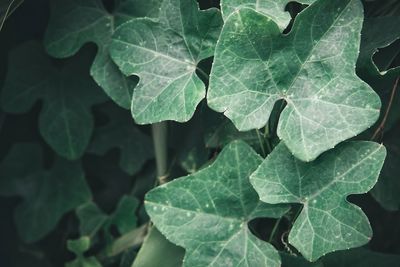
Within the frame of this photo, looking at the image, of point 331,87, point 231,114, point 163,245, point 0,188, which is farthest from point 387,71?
point 0,188

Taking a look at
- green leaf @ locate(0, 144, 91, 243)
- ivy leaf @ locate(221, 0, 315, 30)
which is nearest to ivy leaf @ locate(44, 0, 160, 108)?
ivy leaf @ locate(221, 0, 315, 30)

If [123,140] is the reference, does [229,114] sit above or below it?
above

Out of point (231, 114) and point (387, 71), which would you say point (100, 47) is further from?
point (387, 71)

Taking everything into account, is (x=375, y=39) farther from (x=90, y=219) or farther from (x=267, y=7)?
A: (x=90, y=219)

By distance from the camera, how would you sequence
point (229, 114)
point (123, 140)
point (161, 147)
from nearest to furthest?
point (229, 114)
point (161, 147)
point (123, 140)

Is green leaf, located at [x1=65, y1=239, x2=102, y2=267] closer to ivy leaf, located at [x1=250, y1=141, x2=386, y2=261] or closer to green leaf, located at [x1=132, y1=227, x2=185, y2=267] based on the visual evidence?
green leaf, located at [x1=132, y1=227, x2=185, y2=267]

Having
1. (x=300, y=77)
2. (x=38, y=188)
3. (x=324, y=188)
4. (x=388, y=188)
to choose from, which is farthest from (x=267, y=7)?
(x=38, y=188)
